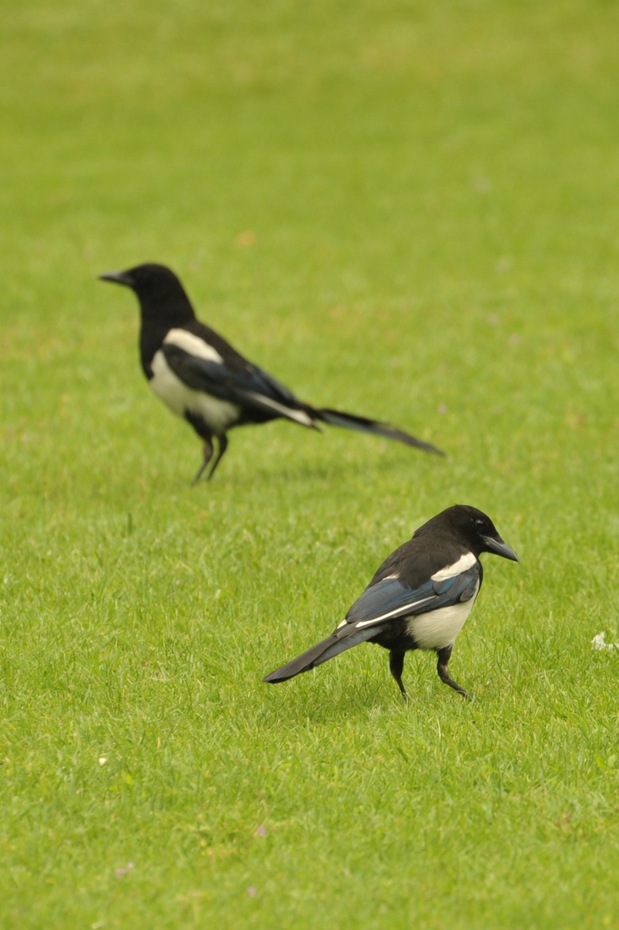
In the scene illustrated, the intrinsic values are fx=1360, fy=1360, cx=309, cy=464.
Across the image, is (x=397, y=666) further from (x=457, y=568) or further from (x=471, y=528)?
(x=471, y=528)

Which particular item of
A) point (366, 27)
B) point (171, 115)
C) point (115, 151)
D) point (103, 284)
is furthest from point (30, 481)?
point (366, 27)

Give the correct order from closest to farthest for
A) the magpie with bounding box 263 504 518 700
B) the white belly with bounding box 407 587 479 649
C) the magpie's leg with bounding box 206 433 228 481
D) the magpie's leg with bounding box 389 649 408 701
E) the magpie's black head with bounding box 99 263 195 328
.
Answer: the magpie with bounding box 263 504 518 700, the white belly with bounding box 407 587 479 649, the magpie's leg with bounding box 389 649 408 701, the magpie's leg with bounding box 206 433 228 481, the magpie's black head with bounding box 99 263 195 328

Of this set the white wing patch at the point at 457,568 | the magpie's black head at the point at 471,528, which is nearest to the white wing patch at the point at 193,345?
the magpie's black head at the point at 471,528

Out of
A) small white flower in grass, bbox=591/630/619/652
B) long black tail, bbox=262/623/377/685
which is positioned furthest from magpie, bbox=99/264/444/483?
long black tail, bbox=262/623/377/685

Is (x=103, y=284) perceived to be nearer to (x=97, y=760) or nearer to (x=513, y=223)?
(x=513, y=223)

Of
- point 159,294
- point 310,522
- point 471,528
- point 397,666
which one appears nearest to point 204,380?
point 159,294

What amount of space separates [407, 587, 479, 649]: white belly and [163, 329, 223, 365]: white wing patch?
4.15m

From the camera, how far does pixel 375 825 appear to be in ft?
14.0

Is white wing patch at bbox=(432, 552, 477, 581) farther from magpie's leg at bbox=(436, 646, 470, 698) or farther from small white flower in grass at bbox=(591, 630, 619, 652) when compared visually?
small white flower in grass at bbox=(591, 630, 619, 652)

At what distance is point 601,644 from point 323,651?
1565 mm

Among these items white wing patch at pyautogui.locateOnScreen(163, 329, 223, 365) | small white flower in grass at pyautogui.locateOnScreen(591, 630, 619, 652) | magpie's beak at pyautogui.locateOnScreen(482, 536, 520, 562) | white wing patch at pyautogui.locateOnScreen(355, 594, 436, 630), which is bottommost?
small white flower in grass at pyautogui.locateOnScreen(591, 630, 619, 652)

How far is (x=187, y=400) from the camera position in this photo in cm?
912

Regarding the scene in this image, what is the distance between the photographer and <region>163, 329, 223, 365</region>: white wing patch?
9.02 m

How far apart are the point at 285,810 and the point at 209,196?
14.9 meters
